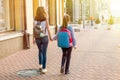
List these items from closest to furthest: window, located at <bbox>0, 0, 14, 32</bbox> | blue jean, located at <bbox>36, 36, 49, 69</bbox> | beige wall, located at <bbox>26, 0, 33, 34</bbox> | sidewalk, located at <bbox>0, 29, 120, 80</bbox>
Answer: sidewalk, located at <bbox>0, 29, 120, 80</bbox>
blue jean, located at <bbox>36, 36, 49, 69</bbox>
window, located at <bbox>0, 0, 14, 32</bbox>
beige wall, located at <bbox>26, 0, 33, 34</bbox>

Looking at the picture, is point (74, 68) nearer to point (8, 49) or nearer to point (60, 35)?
point (60, 35)

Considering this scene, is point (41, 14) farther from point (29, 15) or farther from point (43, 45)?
point (29, 15)

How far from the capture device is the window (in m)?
12.6

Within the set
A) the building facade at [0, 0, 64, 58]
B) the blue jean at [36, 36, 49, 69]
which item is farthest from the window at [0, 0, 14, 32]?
the blue jean at [36, 36, 49, 69]

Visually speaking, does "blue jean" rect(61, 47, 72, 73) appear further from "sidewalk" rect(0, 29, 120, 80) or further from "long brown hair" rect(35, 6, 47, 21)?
"long brown hair" rect(35, 6, 47, 21)

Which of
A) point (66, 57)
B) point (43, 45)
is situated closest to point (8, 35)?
point (43, 45)

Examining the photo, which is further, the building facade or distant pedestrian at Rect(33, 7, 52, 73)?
the building facade

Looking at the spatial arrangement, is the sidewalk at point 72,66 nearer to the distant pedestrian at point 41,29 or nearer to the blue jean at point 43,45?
the blue jean at point 43,45

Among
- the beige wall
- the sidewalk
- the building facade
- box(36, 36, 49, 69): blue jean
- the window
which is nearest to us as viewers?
the sidewalk

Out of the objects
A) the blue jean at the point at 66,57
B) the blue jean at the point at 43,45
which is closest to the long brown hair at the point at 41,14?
the blue jean at the point at 43,45

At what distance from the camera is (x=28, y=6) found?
1411 cm

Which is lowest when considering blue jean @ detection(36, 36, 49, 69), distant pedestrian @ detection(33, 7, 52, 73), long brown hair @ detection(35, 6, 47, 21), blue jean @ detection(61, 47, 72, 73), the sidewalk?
the sidewalk

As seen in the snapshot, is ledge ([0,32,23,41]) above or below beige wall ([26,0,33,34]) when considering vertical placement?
below

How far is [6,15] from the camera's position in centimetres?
1303
